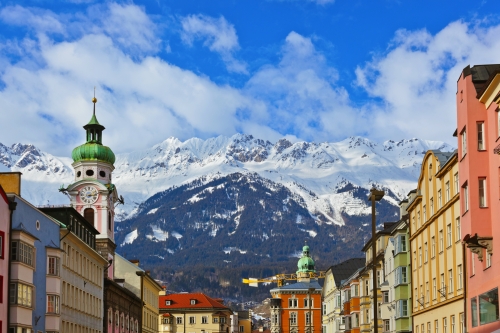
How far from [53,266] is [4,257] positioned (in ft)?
39.9

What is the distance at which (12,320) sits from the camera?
62.7m

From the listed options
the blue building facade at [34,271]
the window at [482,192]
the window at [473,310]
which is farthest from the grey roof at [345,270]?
the window at [482,192]

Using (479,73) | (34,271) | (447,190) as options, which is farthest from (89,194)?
(479,73)

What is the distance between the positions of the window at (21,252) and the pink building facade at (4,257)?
1228mm

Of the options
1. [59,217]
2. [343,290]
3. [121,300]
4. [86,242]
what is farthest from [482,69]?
[343,290]

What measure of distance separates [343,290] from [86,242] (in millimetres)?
51652

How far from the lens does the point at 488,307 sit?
45.9 meters

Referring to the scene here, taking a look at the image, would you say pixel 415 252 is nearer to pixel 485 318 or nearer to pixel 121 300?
pixel 485 318

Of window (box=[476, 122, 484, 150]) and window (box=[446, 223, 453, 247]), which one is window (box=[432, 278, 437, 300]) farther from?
window (box=[476, 122, 484, 150])

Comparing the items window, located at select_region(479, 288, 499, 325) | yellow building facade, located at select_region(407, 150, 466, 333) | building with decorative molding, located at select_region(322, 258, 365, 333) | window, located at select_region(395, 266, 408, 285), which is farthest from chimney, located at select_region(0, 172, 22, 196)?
building with decorative molding, located at select_region(322, 258, 365, 333)

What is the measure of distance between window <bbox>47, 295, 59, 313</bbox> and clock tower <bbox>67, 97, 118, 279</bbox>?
151 feet

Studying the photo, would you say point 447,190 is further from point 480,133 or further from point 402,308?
point 402,308

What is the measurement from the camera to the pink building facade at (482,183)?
43312mm

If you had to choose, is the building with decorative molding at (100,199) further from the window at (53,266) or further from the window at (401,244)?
the window at (401,244)
